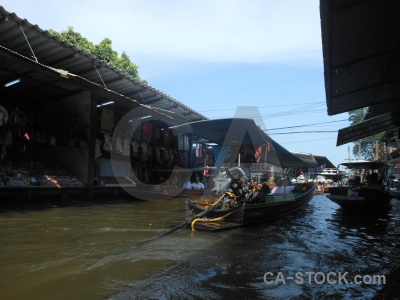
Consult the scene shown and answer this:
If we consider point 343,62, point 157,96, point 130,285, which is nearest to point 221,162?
point 157,96

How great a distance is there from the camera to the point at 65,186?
1109 centimetres

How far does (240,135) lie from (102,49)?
12.5m

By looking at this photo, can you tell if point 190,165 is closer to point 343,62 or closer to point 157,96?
point 157,96

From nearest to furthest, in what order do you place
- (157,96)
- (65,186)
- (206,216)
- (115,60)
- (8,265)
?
(8,265) < (206,216) < (65,186) < (157,96) < (115,60)

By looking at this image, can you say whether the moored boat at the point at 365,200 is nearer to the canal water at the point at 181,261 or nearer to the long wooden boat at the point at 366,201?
the long wooden boat at the point at 366,201

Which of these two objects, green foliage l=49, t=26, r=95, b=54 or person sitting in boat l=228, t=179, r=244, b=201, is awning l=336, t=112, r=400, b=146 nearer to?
person sitting in boat l=228, t=179, r=244, b=201

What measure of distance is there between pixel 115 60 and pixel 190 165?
7.81m

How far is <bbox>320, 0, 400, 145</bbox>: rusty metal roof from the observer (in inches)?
159

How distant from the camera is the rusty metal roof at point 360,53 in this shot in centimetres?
403

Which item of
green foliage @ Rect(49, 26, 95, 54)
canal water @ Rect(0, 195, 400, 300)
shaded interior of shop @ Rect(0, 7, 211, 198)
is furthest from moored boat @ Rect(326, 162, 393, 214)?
green foliage @ Rect(49, 26, 95, 54)

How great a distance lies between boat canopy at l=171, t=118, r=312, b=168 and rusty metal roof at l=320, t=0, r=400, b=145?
2.17 meters

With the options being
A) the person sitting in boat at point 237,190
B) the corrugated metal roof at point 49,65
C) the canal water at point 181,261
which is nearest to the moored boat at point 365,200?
the canal water at point 181,261

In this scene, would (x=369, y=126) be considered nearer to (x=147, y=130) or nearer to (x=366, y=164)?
(x=366, y=164)

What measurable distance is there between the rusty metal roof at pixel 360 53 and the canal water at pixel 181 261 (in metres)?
3.24
